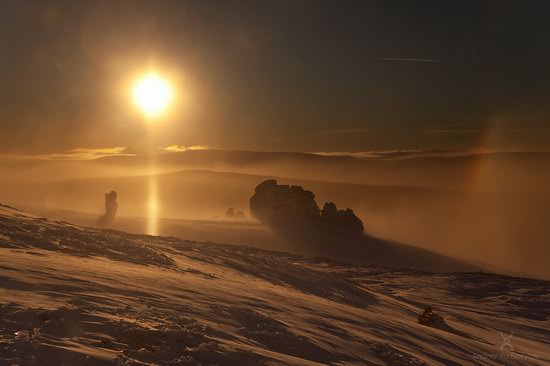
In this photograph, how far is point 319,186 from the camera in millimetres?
184625

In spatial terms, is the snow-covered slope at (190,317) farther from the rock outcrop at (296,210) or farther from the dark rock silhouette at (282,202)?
the dark rock silhouette at (282,202)

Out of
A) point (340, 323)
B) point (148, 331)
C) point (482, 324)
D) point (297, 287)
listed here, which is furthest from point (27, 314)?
point (482, 324)

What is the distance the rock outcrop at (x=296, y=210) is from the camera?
153ft

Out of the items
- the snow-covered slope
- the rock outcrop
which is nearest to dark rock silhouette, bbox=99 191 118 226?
the rock outcrop

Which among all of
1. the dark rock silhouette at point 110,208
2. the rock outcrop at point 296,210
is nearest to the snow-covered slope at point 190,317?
the dark rock silhouette at point 110,208

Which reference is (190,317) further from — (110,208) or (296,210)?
(296,210)

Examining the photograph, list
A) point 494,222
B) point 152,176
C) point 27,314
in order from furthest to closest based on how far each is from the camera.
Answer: point 152,176 → point 494,222 → point 27,314

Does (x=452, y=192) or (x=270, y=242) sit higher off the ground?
(x=452, y=192)

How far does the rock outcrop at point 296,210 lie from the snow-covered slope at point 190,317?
28.1m

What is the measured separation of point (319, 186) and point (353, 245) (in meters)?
144

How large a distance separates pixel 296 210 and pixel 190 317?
3948 centimetres

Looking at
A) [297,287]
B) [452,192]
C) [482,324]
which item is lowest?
[482,324]

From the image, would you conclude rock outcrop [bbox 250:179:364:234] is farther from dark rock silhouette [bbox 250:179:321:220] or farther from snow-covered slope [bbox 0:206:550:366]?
snow-covered slope [bbox 0:206:550:366]

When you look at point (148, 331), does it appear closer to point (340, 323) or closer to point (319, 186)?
point (340, 323)
